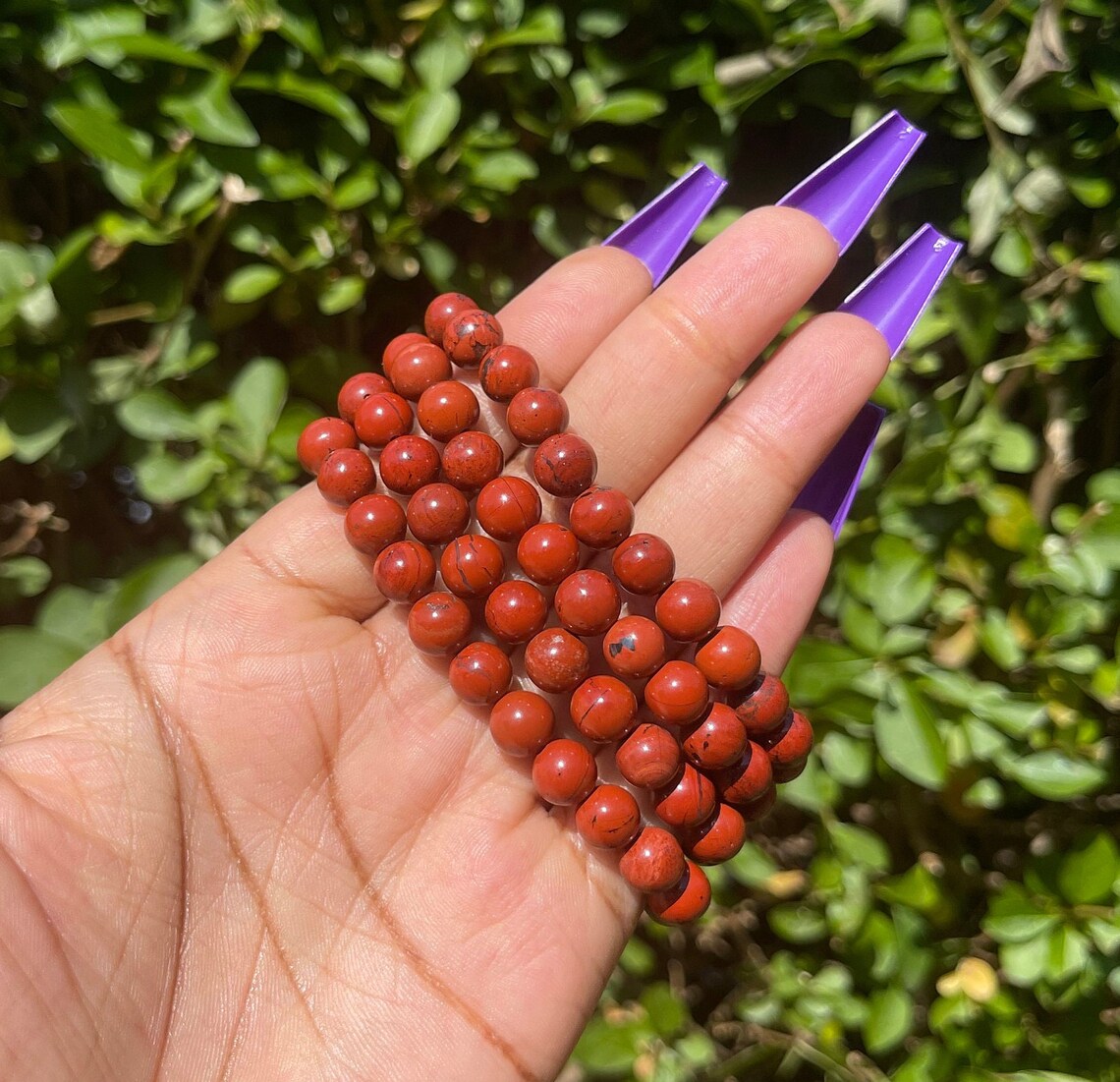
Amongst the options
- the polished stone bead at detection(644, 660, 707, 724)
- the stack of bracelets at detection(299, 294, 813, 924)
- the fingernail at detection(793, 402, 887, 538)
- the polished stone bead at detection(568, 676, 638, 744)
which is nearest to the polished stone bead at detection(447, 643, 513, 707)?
the stack of bracelets at detection(299, 294, 813, 924)

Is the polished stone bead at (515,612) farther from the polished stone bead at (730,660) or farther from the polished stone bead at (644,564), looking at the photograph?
the polished stone bead at (730,660)

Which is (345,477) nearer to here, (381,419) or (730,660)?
(381,419)

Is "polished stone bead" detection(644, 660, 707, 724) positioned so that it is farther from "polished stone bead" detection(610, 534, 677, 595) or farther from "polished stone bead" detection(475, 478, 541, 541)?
"polished stone bead" detection(475, 478, 541, 541)

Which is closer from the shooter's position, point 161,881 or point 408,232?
point 161,881

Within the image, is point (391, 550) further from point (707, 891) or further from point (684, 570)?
point (707, 891)

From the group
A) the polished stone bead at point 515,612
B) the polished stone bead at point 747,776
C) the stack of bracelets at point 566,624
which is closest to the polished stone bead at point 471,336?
the stack of bracelets at point 566,624

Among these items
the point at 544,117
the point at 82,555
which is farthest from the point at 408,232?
the point at 82,555
